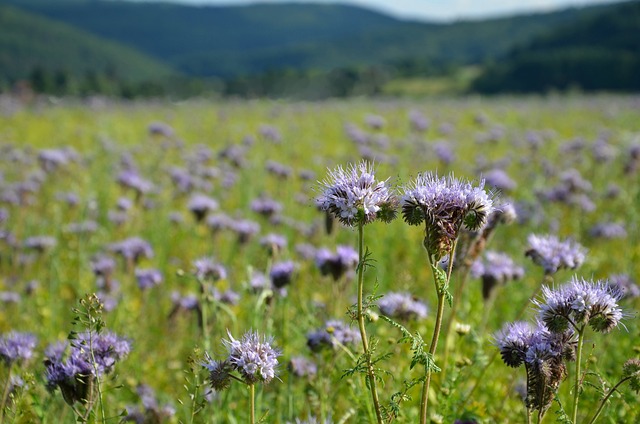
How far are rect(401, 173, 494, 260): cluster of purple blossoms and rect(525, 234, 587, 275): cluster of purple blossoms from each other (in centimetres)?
131

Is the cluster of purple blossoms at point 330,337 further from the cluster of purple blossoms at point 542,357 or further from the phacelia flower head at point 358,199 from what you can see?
the phacelia flower head at point 358,199

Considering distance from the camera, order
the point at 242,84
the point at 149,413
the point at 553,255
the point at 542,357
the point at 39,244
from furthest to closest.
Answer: the point at 242,84 → the point at 39,244 → the point at 553,255 → the point at 149,413 → the point at 542,357

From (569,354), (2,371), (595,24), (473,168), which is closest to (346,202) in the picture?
(569,354)

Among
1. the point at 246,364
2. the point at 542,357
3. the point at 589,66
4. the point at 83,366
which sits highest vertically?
the point at 589,66

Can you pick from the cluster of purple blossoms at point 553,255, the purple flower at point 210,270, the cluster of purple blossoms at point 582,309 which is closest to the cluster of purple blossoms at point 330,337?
the purple flower at point 210,270

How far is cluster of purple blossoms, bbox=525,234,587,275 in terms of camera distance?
299 cm

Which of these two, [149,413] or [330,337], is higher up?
[330,337]

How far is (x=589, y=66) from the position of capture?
84.6 meters

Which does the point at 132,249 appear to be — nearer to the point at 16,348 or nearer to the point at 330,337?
the point at 16,348

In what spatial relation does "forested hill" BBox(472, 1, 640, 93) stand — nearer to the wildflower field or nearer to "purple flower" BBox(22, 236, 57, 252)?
the wildflower field

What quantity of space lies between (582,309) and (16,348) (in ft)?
7.26

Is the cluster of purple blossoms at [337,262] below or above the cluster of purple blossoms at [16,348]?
above

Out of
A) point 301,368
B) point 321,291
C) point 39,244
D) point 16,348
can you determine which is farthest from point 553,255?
point 39,244

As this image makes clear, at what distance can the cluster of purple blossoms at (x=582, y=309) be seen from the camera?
6.31 feet
